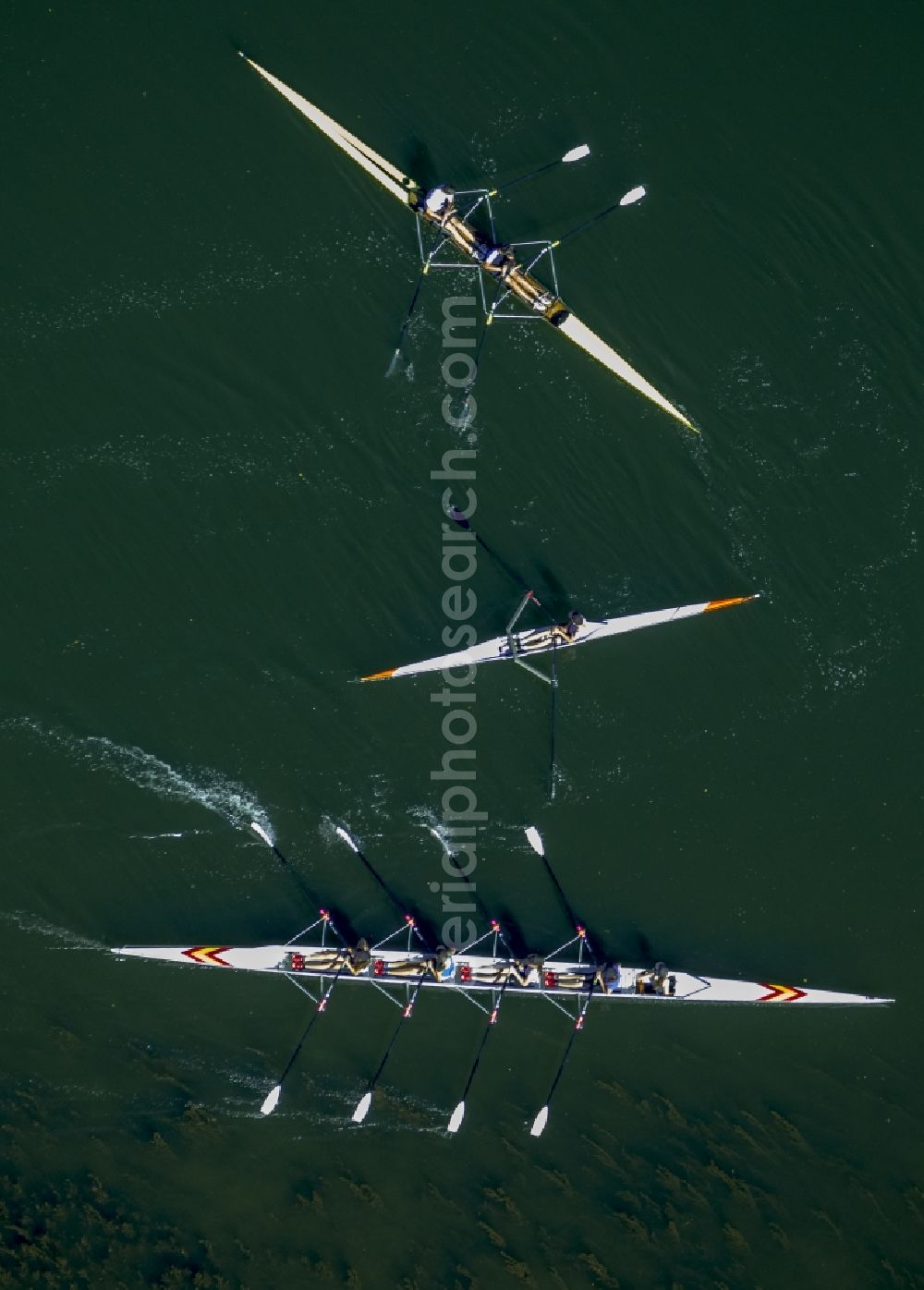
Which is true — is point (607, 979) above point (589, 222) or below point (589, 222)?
below

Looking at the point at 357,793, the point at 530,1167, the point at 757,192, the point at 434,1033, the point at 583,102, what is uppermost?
the point at 583,102

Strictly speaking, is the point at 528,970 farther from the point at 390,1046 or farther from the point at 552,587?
the point at 552,587

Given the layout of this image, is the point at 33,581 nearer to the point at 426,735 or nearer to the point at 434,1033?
the point at 426,735

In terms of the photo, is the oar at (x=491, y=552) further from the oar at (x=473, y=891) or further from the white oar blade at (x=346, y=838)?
the white oar blade at (x=346, y=838)

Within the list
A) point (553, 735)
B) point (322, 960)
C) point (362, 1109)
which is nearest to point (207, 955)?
point (322, 960)

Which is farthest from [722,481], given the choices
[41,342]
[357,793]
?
[41,342]

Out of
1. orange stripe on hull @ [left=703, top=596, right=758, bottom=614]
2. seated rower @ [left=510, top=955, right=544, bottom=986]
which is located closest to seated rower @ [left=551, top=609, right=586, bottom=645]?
orange stripe on hull @ [left=703, top=596, right=758, bottom=614]
